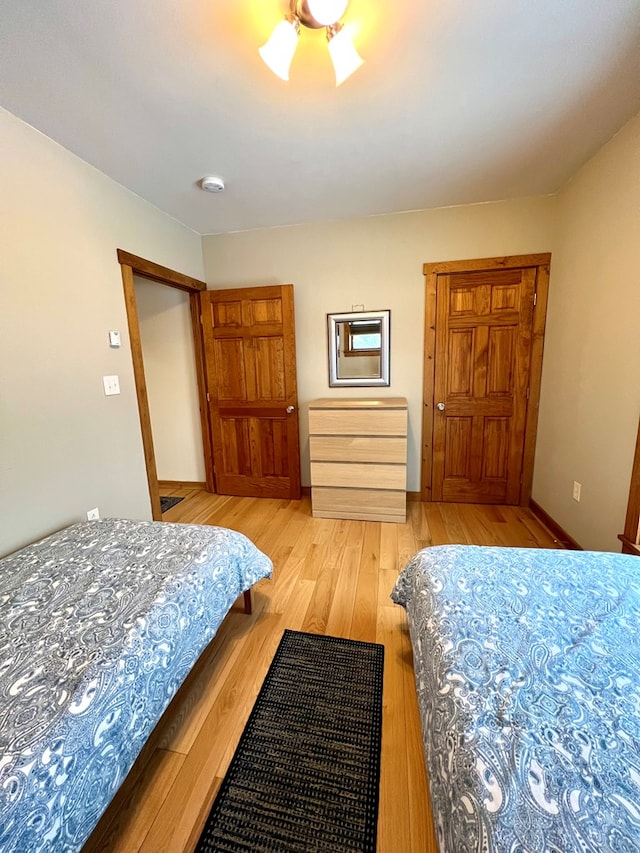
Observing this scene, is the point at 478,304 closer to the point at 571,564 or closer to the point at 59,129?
the point at 571,564

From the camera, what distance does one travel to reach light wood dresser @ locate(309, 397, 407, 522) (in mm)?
2621

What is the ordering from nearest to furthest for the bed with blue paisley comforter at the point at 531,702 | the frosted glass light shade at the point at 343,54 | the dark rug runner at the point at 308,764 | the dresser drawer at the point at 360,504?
the bed with blue paisley comforter at the point at 531,702 < the dark rug runner at the point at 308,764 < the frosted glass light shade at the point at 343,54 < the dresser drawer at the point at 360,504

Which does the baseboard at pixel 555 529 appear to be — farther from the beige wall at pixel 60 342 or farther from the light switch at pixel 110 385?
the light switch at pixel 110 385

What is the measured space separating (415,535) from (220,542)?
1.56 m

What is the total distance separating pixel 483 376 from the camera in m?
2.81

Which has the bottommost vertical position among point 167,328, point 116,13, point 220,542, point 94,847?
point 94,847

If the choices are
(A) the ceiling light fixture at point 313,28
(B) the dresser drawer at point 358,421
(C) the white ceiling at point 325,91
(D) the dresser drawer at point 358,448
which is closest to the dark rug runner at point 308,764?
(D) the dresser drawer at point 358,448

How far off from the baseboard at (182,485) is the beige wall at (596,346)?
319 centimetres

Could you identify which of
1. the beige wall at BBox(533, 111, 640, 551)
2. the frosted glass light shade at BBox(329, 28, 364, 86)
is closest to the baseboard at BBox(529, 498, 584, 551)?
the beige wall at BBox(533, 111, 640, 551)

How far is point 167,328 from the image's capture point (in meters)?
3.35

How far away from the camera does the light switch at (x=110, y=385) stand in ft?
6.83

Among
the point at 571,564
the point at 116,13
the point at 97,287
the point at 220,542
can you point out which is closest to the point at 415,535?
the point at 571,564

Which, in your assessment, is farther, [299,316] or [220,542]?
[299,316]

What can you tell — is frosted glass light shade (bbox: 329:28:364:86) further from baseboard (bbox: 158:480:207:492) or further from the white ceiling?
baseboard (bbox: 158:480:207:492)
